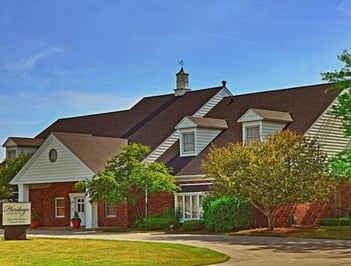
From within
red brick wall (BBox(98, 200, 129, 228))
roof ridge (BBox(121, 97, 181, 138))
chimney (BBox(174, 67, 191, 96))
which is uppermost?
chimney (BBox(174, 67, 191, 96))

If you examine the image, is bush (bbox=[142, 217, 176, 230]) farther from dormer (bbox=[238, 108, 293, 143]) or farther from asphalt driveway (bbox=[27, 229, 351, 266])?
asphalt driveway (bbox=[27, 229, 351, 266])

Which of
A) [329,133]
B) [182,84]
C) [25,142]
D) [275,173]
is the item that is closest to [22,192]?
[25,142]

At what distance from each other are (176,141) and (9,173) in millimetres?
11757

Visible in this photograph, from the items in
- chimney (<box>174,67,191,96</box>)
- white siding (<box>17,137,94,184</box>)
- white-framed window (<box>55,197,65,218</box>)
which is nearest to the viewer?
white siding (<box>17,137,94,184</box>)

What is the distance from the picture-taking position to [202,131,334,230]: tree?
35.8 m

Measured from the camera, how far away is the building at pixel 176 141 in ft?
141

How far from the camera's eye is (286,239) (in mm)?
31547

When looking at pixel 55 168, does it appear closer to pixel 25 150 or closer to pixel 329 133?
pixel 25 150

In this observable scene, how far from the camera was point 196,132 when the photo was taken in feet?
149

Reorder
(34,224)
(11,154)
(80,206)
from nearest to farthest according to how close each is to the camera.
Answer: (80,206) → (34,224) → (11,154)

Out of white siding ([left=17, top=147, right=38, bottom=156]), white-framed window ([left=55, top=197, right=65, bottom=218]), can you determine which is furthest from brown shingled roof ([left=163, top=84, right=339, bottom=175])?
white siding ([left=17, top=147, right=38, bottom=156])

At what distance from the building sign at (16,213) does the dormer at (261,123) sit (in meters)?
14.2

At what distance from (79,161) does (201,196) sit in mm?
8129

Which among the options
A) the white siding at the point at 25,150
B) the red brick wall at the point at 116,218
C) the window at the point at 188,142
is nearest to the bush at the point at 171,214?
the red brick wall at the point at 116,218
